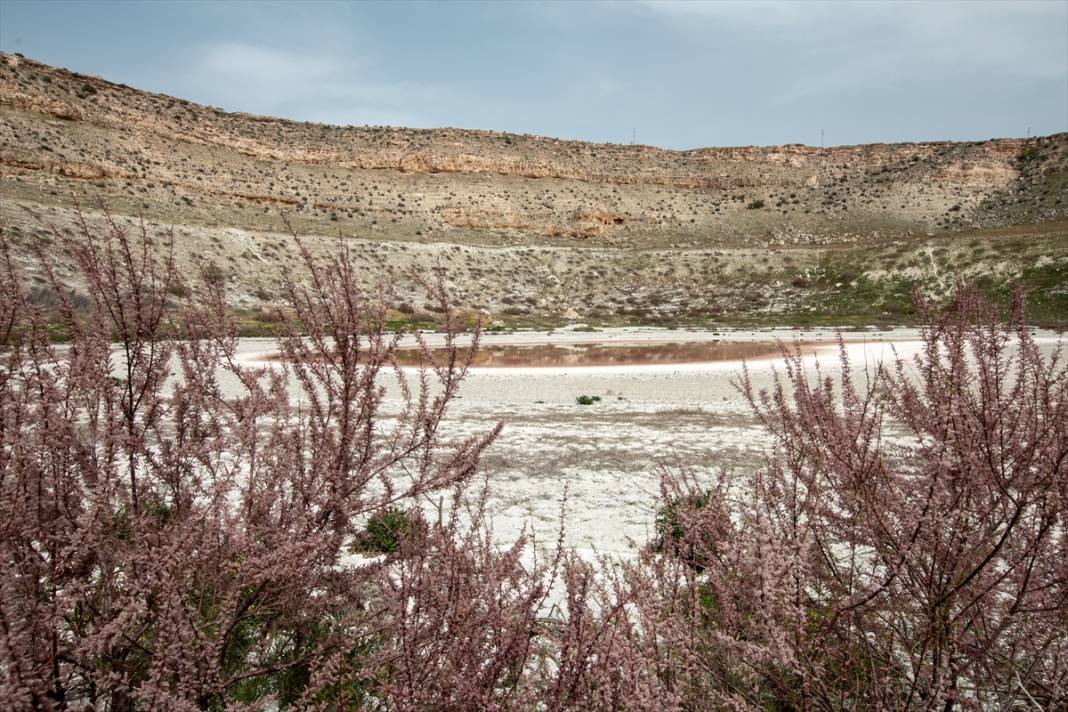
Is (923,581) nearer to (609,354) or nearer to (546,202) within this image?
(609,354)

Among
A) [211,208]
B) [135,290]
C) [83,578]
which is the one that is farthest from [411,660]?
[211,208]

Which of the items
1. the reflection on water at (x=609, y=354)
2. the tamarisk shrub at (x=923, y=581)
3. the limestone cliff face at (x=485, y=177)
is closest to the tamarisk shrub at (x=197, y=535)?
the tamarisk shrub at (x=923, y=581)

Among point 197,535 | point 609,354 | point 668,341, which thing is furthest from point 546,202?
point 197,535

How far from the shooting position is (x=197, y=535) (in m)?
2.75

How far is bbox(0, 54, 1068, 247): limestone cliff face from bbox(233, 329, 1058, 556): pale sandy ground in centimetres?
3012

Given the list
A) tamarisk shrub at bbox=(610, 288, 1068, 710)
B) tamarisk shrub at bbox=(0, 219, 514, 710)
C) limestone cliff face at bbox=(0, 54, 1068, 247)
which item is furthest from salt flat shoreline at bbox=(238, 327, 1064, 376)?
limestone cliff face at bbox=(0, 54, 1068, 247)

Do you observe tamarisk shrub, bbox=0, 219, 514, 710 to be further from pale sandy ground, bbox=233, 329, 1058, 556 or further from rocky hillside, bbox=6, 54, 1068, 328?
rocky hillside, bbox=6, 54, 1068, 328

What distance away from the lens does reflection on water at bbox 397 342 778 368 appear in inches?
914

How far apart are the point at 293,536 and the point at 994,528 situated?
2.73 meters

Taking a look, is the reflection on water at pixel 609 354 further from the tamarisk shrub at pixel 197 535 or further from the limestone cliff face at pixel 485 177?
the limestone cliff face at pixel 485 177

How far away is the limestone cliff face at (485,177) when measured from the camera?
4341 centimetres

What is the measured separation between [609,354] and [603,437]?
49.9 ft

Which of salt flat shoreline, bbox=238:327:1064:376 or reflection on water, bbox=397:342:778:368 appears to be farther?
reflection on water, bbox=397:342:778:368

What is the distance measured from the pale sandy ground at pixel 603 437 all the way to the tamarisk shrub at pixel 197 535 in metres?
0.86
